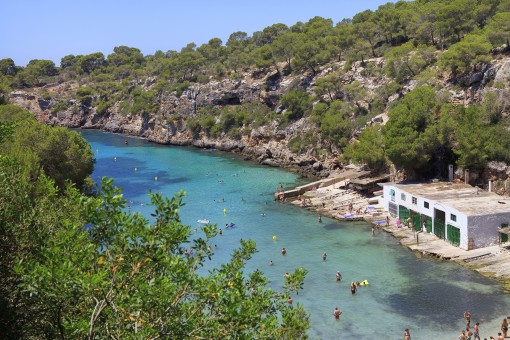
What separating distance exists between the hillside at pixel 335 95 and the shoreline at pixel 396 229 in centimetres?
521

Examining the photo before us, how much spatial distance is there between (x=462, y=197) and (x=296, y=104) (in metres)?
45.5

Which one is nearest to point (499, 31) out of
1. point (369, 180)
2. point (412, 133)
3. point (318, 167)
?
point (412, 133)

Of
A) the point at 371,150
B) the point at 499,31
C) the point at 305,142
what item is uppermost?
the point at 499,31

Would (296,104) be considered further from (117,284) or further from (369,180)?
(117,284)

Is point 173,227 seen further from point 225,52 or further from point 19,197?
point 225,52

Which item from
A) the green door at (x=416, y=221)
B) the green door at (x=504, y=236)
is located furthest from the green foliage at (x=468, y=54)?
the green door at (x=504, y=236)

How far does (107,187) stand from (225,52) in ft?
381

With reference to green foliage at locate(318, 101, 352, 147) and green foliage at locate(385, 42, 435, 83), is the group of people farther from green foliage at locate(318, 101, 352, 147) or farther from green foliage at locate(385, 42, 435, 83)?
green foliage at locate(385, 42, 435, 83)

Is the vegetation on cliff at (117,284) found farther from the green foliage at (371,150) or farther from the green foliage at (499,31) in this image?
the green foliage at (499,31)

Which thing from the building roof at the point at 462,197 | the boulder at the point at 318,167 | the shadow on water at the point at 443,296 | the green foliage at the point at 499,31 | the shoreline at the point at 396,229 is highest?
the green foliage at the point at 499,31

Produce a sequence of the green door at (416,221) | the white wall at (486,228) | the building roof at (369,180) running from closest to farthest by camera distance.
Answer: the white wall at (486,228), the green door at (416,221), the building roof at (369,180)

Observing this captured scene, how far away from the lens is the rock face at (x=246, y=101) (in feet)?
198

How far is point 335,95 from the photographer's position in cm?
8038

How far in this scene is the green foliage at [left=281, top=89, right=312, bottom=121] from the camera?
8362 cm
